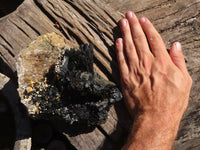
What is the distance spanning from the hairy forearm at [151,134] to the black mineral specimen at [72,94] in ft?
1.10

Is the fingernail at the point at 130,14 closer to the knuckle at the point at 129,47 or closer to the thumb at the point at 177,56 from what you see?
the knuckle at the point at 129,47

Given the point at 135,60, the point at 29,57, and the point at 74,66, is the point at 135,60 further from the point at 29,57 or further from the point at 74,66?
the point at 29,57

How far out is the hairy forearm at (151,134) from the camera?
6.29ft

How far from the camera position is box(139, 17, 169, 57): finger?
2.18 m

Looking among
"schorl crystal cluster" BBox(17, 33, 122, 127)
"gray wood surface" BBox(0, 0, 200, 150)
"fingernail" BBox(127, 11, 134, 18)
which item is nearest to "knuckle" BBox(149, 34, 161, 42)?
"gray wood surface" BBox(0, 0, 200, 150)

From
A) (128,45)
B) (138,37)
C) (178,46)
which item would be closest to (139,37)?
(138,37)

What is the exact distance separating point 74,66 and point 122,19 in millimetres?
802

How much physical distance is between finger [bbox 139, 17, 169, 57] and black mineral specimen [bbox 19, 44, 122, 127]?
0.64m

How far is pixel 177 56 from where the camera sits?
217 centimetres

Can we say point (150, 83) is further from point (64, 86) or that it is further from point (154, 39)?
point (64, 86)

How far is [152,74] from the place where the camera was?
216 centimetres

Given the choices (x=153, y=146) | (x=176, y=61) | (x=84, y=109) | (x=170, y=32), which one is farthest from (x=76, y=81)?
(x=170, y=32)

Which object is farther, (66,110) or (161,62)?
(161,62)

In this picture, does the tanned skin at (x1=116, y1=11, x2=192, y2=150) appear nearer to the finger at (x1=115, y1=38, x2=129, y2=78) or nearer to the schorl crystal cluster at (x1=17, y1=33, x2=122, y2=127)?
the finger at (x1=115, y1=38, x2=129, y2=78)
